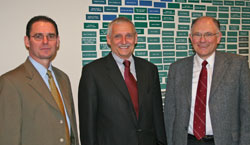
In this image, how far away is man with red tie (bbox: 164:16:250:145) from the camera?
2.09 m

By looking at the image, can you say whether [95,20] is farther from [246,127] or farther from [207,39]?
[246,127]

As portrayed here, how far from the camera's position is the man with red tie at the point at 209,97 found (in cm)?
209

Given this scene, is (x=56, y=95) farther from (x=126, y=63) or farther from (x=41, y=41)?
(x=126, y=63)

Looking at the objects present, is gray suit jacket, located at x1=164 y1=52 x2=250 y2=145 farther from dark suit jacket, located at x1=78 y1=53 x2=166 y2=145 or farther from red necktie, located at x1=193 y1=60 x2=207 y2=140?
dark suit jacket, located at x1=78 y1=53 x2=166 y2=145

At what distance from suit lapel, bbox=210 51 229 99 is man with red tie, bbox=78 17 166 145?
598mm

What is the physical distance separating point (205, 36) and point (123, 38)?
0.82 metres

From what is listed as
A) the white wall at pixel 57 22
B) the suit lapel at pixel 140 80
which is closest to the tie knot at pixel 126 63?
the suit lapel at pixel 140 80

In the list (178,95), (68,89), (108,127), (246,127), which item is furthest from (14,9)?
(246,127)

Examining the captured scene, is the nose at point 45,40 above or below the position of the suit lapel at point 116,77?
above

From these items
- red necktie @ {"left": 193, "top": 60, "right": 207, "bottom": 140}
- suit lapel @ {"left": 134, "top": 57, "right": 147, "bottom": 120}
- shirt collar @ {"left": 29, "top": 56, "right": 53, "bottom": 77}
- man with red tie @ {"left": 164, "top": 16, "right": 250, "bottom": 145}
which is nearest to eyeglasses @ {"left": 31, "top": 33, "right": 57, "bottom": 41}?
shirt collar @ {"left": 29, "top": 56, "right": 53, "bottom": 77}

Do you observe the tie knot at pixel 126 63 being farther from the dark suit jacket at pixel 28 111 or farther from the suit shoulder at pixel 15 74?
the suit shoulder at pixel 15 74

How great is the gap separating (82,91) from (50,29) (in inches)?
24.4

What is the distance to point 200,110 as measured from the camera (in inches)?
84.4

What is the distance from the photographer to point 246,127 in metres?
2.07
